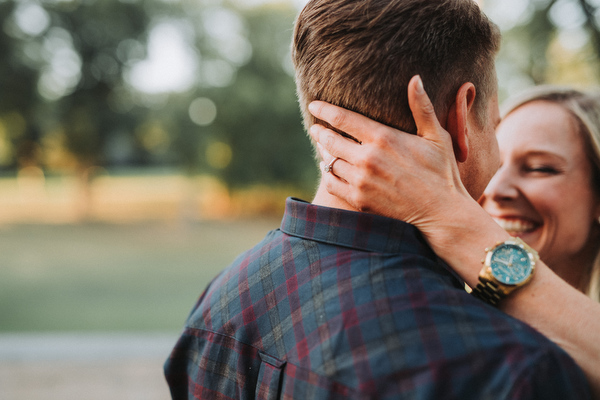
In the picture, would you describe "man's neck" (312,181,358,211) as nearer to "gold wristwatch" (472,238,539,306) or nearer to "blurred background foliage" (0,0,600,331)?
"gold wristwatch" (472,238,539,306)

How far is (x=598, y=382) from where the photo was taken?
1.04 meters

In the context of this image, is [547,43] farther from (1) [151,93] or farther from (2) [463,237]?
(1) [151,93]

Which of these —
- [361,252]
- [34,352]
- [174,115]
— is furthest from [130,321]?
[174,115]

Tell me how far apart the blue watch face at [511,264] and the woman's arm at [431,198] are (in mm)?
27

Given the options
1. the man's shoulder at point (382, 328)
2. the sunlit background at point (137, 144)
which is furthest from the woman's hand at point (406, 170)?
the sunlit background at point (137, 144)

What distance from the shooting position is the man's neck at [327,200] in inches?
49.3

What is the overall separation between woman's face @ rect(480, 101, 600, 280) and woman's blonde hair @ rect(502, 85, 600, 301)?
0.03 meters

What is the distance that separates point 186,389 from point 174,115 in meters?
17.2

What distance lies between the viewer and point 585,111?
205 centimetres

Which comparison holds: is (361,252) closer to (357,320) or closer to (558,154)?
(357,320)

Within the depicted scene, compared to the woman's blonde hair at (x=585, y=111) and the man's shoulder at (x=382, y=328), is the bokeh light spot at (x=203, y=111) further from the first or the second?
the man's shoulder at (x=382, y=328)

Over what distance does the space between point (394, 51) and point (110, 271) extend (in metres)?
14.1

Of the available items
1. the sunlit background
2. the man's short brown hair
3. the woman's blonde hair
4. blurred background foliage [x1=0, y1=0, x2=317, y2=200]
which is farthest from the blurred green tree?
blurred background foliage [x1=0, y1=0, x2=317, y2=200]

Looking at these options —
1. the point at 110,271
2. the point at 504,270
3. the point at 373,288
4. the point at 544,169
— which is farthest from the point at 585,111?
the point at 110,271
